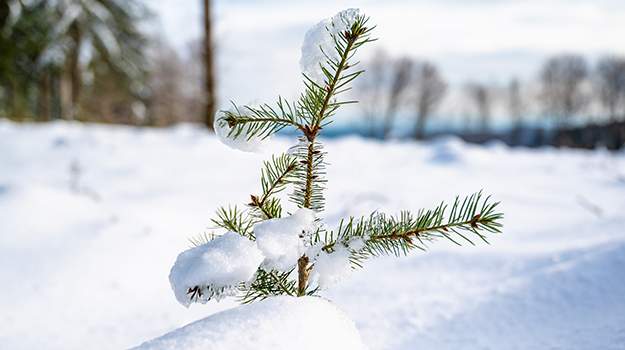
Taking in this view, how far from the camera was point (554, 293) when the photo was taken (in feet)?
5.70

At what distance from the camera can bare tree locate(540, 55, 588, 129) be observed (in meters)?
23.7

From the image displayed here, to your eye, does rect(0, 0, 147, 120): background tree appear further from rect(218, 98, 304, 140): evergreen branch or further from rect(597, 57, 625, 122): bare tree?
rect(597, 57, 625, 122): bare tree

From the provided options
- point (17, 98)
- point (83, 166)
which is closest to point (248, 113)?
point (83, 166)

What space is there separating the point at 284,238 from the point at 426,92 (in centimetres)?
3073

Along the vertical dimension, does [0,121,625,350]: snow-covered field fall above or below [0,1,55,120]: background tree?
below

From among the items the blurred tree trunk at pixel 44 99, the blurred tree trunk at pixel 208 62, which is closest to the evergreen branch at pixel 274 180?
the blurred tree trunk at pixel 208 62

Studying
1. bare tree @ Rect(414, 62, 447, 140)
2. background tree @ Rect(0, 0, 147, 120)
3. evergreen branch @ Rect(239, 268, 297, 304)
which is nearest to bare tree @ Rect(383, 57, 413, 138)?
bare tree @ Rect(414, 62, 447, 140)

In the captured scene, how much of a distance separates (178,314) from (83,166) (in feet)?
10.4

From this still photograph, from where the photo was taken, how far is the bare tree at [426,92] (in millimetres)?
28125

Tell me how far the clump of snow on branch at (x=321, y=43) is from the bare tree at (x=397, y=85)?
26355mm

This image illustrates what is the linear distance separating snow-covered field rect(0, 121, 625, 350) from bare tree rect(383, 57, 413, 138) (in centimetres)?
2241

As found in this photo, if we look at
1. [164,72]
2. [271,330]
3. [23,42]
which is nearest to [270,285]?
[271,330]

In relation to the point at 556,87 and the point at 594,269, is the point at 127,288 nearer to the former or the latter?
the point at 594,269

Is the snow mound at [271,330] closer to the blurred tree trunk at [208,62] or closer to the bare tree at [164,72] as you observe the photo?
the blurred tree trunk at [208,62]
